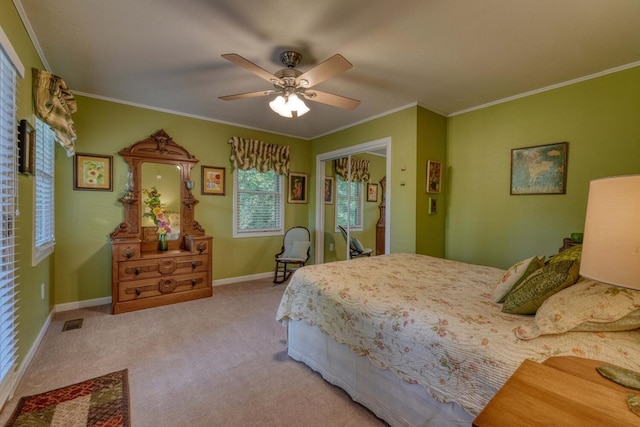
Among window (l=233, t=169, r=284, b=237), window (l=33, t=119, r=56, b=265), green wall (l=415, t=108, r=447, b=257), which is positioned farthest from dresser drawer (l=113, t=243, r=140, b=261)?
green wall (l=415, t=108, r=447, b=257)

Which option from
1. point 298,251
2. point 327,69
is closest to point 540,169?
point 327,69

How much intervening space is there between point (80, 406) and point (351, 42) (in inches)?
122

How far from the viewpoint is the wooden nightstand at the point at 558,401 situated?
69 cm

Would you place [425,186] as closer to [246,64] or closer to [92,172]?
[246,64]

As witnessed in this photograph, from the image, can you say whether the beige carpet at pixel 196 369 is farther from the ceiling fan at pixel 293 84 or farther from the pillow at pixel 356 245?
the ceiling fan at pixel 293 84

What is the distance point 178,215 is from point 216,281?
116 cm

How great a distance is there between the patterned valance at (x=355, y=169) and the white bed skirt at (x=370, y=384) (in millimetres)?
2678

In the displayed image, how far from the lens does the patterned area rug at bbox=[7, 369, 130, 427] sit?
1581mm

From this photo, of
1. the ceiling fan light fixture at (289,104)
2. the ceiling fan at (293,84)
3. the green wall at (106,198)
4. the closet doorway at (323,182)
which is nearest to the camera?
the ceiling fan at (293,84)

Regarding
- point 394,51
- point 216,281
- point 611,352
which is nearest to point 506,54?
point 394,51

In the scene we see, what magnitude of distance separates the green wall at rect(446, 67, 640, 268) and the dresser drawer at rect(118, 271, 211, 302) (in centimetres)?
343

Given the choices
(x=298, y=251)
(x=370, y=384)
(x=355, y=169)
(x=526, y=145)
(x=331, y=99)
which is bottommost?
(x=370, y=384)

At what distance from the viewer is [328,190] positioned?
4965mm

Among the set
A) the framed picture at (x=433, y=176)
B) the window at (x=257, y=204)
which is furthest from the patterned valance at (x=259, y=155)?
the framed picture at (x=433, y=176)
